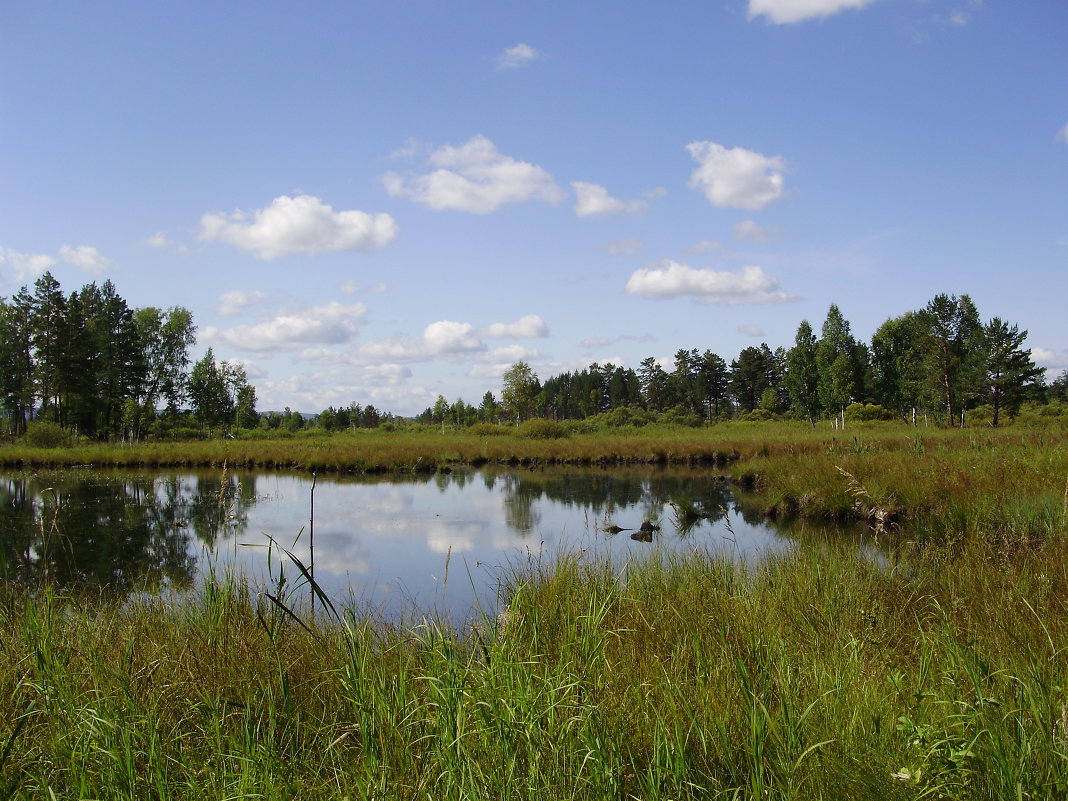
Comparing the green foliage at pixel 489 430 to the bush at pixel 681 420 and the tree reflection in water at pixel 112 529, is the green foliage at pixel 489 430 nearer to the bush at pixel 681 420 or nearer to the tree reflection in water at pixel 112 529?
the bush at pixel 681 420

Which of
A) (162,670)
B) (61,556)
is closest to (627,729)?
(162,670)

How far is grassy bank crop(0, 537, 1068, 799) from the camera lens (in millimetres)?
2068

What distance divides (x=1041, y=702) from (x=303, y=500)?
1480 centimetres

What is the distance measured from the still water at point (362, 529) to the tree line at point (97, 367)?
18954 mm

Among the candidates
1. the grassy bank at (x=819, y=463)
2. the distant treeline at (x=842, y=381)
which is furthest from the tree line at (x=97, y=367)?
the distant treeline at (x=842, y=381)

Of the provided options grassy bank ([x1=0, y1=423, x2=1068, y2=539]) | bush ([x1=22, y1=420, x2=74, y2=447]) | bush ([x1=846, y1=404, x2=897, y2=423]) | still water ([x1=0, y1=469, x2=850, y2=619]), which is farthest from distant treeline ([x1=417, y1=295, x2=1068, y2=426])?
bush ([x1=22, y1=420, x2=74, y2=447])

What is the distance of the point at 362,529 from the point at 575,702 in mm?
9609

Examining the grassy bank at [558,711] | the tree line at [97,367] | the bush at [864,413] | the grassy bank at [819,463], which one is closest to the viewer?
the grassy bank at [558,711]

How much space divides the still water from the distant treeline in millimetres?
28699

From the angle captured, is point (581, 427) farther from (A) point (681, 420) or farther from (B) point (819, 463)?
(B) point (819, 463)

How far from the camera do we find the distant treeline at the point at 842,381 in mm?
38969

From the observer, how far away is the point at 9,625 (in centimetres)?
366

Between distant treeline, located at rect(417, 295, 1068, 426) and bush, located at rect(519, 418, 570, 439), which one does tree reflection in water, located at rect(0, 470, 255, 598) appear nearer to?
bush, located at rect(519, 418, 570, 439)

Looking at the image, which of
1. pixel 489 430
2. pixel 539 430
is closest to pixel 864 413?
pixel 539 430
